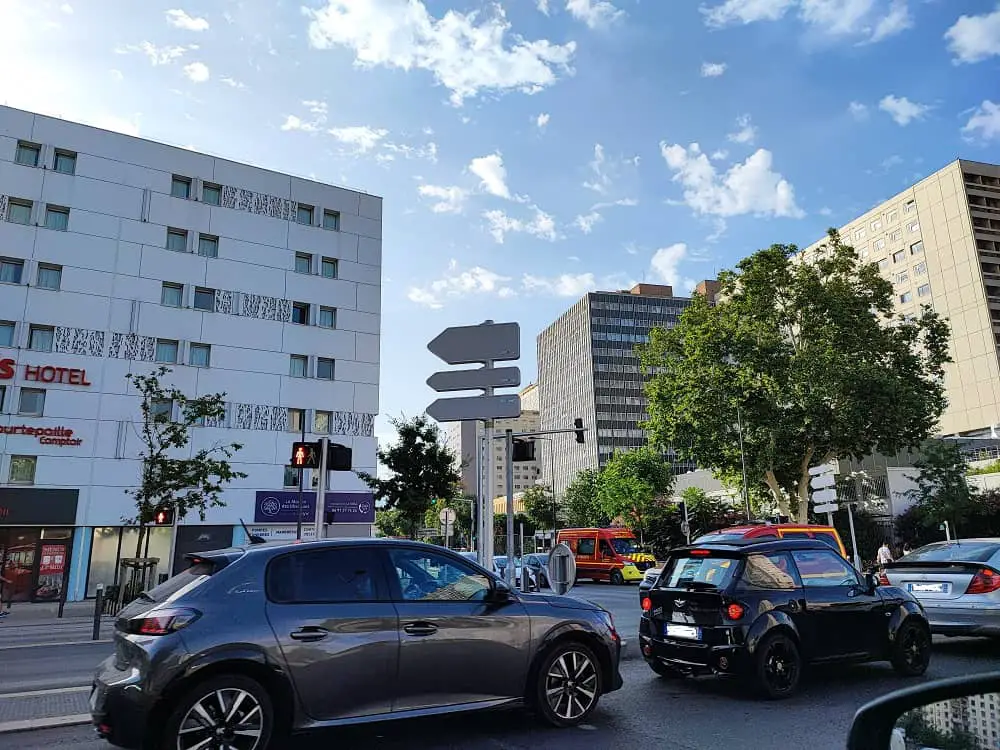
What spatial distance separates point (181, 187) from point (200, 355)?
27.2ft

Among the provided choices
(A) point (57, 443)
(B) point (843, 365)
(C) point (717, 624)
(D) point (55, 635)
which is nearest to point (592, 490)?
(B) point (843, 365)

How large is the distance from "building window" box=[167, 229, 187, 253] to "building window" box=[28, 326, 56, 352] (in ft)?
20.6

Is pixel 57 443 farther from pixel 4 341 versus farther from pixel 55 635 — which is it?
pixel 55 635

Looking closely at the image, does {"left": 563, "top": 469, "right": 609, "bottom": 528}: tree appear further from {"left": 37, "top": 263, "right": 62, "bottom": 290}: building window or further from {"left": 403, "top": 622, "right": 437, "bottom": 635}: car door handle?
{"left": 403, "top": 622, "right": 437, "bottom": 635}: car door handle

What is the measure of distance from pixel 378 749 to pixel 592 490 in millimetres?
67371

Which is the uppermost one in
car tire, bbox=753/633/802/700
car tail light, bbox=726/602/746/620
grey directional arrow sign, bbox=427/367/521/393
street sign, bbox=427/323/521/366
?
street sign, bbox=427/323/521/366

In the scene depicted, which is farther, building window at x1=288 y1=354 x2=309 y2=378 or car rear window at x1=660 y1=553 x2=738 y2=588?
building window at x1=288 y1=354 x2=309 y2=378

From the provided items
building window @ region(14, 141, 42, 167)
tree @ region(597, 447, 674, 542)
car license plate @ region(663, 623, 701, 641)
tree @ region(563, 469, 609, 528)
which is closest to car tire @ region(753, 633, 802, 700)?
car license plate @ region(663, 623, 701, 641)

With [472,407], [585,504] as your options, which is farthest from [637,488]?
[472,407]

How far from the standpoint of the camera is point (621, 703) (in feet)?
21.6

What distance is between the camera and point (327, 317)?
35344 mm

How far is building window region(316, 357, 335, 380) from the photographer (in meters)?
34.3

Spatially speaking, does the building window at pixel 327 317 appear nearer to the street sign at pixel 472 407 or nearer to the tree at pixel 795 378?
the tree at pixel 795 378

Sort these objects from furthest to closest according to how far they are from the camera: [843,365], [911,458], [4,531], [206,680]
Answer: [911,458], [843,365], [4,531], [206,680]
